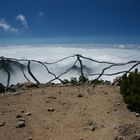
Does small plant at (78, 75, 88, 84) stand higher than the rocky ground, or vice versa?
small plant at (78, 75, 88, 84)

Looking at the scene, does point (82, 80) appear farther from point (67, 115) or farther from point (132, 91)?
point (67, 115)

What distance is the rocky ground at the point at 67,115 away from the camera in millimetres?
9505

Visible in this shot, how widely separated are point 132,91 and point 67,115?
2.30 m

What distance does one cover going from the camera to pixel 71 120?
417 inches

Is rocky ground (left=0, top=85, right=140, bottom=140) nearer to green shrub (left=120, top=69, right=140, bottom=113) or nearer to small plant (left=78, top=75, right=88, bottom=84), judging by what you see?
green shrub (left=120, top=69, right=140, bottom=113)

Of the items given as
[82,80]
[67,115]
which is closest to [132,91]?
[67,115]

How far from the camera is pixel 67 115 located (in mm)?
11039

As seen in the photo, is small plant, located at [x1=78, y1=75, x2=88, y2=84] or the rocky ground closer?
the rocky ground

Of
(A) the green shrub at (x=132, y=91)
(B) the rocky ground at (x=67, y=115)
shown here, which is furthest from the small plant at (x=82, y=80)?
(A) the green shrub at (x=132, y=91)

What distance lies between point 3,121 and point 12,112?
870 mm

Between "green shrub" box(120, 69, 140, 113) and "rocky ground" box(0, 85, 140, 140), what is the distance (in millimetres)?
268

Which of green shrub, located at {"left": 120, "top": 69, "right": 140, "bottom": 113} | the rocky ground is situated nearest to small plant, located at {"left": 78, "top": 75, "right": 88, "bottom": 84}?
the rocky ground

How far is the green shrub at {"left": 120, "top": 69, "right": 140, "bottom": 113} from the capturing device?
11.2 m

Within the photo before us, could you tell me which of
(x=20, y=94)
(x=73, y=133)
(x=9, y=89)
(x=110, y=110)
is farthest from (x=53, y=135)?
(x=9, y=89)
